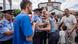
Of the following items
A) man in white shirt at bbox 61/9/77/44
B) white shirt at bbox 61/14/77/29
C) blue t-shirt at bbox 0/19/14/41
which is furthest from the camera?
white shirt at bbox 61/14/77/29

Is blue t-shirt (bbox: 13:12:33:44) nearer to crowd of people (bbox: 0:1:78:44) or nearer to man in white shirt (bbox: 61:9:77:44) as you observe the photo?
crowd of people (bbox: 0:1:78:44)

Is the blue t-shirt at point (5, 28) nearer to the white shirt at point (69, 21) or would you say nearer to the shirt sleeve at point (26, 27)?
the shirt sleeve at point (26, 27)

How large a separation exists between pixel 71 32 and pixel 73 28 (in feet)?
0.60

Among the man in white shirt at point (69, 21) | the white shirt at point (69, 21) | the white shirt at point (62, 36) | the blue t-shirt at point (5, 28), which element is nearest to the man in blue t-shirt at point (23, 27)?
the blue t-shirt at point (5, 28)

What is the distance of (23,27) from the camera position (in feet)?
21.4

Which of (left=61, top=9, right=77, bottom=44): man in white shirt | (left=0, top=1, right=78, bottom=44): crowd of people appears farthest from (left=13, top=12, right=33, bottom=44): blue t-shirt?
(left=61, top=9, right=77, bottom=44): man in white shirt

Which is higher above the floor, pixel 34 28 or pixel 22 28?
pixel 22 28

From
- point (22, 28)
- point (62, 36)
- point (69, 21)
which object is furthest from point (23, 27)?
point (69, 21)

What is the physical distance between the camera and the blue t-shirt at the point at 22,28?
Answer: 6.49 metres

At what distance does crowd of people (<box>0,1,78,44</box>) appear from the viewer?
6578mm

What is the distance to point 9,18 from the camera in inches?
344

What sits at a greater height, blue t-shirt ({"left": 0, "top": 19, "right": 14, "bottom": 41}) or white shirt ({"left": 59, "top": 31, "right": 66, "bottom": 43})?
blue t-shirt ({"left": 0, "top": 19, "right": 14, "bottom": 41})

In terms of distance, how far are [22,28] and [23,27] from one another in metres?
0.05

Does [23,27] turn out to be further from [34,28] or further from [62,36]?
[62,36]
